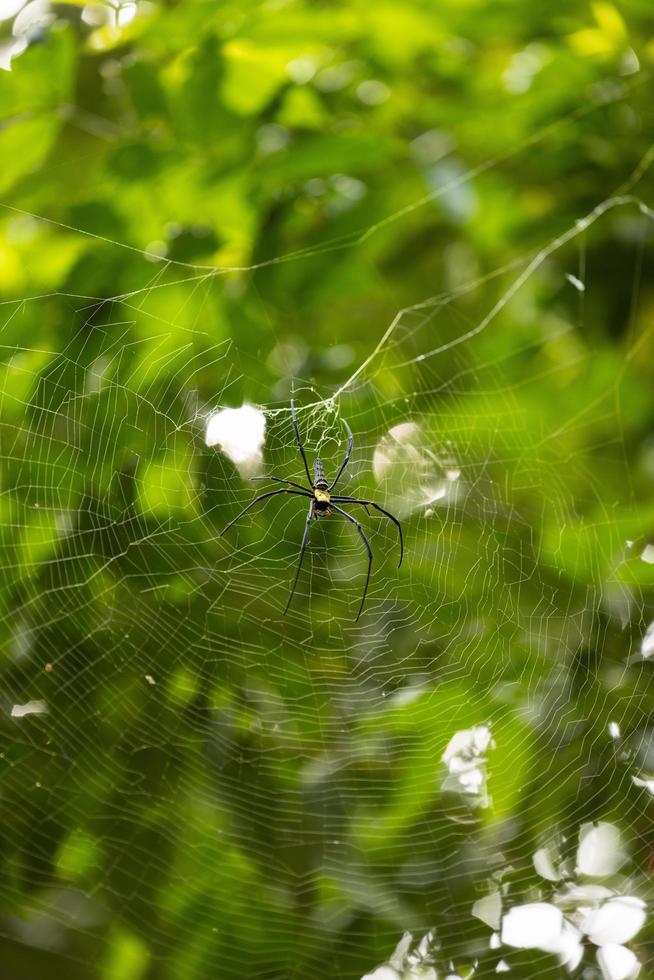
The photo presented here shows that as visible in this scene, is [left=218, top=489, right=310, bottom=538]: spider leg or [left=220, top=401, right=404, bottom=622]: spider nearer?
[left=218, top=489, right=310, bottom=538]: spider leg

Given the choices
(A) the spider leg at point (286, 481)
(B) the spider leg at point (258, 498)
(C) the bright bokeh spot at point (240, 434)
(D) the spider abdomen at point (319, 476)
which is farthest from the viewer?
(D) the spider abdomen at point (319, 476)

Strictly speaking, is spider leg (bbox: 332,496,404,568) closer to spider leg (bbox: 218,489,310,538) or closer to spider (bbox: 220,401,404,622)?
spider (bbox: 220,401,404,622)

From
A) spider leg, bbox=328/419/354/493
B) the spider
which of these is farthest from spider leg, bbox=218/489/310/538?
spider leg, bbox=328/419/354/493

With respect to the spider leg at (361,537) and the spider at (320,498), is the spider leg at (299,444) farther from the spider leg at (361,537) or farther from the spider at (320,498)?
the spider leg at (361,537)

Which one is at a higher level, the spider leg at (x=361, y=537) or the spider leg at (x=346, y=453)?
the spider leg at (x=346, y=453)

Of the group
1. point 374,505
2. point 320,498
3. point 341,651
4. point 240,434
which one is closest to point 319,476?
point 320,498

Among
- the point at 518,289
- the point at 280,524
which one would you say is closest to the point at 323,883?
the point at 280,524

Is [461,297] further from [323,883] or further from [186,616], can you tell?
[323,883]

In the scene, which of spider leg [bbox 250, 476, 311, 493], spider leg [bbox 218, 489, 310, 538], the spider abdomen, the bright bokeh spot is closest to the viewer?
the bright bokeh spot

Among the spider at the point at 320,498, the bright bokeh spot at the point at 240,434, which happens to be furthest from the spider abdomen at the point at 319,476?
the bright bokeh spot at the point at 240,434
